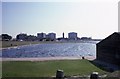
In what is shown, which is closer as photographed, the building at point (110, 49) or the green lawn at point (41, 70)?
the green lawn at point (41, 70)

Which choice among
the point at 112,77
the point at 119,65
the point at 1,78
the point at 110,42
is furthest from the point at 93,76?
the point at 110,42

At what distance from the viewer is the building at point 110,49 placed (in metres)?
35.5

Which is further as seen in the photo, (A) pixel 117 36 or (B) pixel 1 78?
(A) pixel 117 36

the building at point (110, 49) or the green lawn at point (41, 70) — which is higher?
the building at point (110, 49)

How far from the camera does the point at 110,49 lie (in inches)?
1506

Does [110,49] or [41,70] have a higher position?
[110,49]

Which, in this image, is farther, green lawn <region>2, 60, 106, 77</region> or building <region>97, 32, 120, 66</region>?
building <region>97, 32, 120, 66</region>

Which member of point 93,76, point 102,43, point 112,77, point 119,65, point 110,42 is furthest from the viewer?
point 102,43

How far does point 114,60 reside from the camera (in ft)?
119

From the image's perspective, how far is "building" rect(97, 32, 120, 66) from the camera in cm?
3553

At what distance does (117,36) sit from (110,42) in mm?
2823

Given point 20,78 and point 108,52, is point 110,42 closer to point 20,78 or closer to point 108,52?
point 108,52

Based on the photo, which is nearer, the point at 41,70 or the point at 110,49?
the point at 41,70

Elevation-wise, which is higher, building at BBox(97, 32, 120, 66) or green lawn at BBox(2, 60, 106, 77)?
building at BBox(97, 32, 120, 66)
